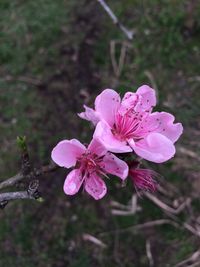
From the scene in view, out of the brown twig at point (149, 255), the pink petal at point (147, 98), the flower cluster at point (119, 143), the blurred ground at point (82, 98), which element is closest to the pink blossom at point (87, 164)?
the flower cluster at point (119, 143)

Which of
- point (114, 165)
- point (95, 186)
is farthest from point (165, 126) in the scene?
point (95, 186)

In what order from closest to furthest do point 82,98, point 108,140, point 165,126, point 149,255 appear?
point 108,140 < point 165,126 < point 149,255 < point 82,98

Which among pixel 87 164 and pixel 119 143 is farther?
pixel 87 164

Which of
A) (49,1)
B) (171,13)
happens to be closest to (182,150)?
(171,13)

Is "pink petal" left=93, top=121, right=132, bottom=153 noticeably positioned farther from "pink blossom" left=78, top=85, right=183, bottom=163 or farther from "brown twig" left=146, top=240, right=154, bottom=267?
"brown twig" left=146, top=240, right=154, bottom=267

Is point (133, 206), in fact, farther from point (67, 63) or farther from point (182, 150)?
point (67, 63)

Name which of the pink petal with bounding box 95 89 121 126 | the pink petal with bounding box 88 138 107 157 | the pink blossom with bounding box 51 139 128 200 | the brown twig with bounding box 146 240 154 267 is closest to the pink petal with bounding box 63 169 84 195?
the pink blossom with bounding box 51 139 128 200

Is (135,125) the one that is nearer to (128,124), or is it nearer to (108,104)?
(128,124)
